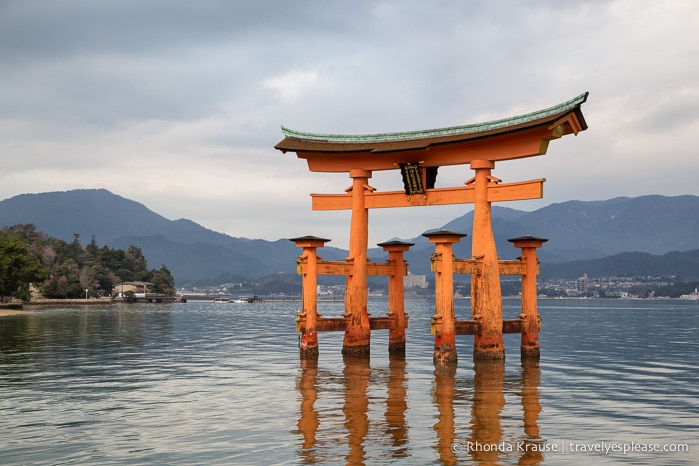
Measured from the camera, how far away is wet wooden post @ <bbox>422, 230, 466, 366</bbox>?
25344 mm

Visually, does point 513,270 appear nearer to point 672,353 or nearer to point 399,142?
point 399,142

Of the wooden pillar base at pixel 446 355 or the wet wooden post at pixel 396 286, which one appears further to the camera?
the wet wooden post at pixel 396 286

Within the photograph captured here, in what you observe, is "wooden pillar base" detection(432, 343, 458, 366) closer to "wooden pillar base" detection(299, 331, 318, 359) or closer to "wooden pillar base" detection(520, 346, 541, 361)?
"wooden pillar base" detection(520, 346, 541, 361)

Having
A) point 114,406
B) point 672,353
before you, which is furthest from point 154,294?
point 114,406

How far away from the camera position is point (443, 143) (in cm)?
2736

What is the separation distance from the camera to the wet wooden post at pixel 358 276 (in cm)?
2886

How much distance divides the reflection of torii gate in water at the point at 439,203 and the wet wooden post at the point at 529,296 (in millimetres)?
39

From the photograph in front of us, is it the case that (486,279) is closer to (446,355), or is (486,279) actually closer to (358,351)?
(446,355)

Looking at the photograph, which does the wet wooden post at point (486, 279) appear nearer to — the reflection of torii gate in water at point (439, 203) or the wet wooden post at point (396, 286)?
the reflection of torii gate in water at point (439, 203)

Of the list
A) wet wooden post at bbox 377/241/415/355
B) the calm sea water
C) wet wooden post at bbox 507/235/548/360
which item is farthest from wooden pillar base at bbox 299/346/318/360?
wet wooden post at bbox 507/235/548/360

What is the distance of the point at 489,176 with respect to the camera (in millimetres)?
→ 26797

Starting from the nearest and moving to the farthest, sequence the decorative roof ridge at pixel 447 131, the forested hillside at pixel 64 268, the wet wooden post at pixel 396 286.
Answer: the decorative roof ridge at pixel 447 131 < the wet wooden post at pixel 396 286 < the forested hillside at pixel 64 268

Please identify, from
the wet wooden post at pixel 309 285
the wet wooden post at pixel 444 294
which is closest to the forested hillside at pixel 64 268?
the wet wooden post at pixel 309 285

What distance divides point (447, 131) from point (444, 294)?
21.3ft
